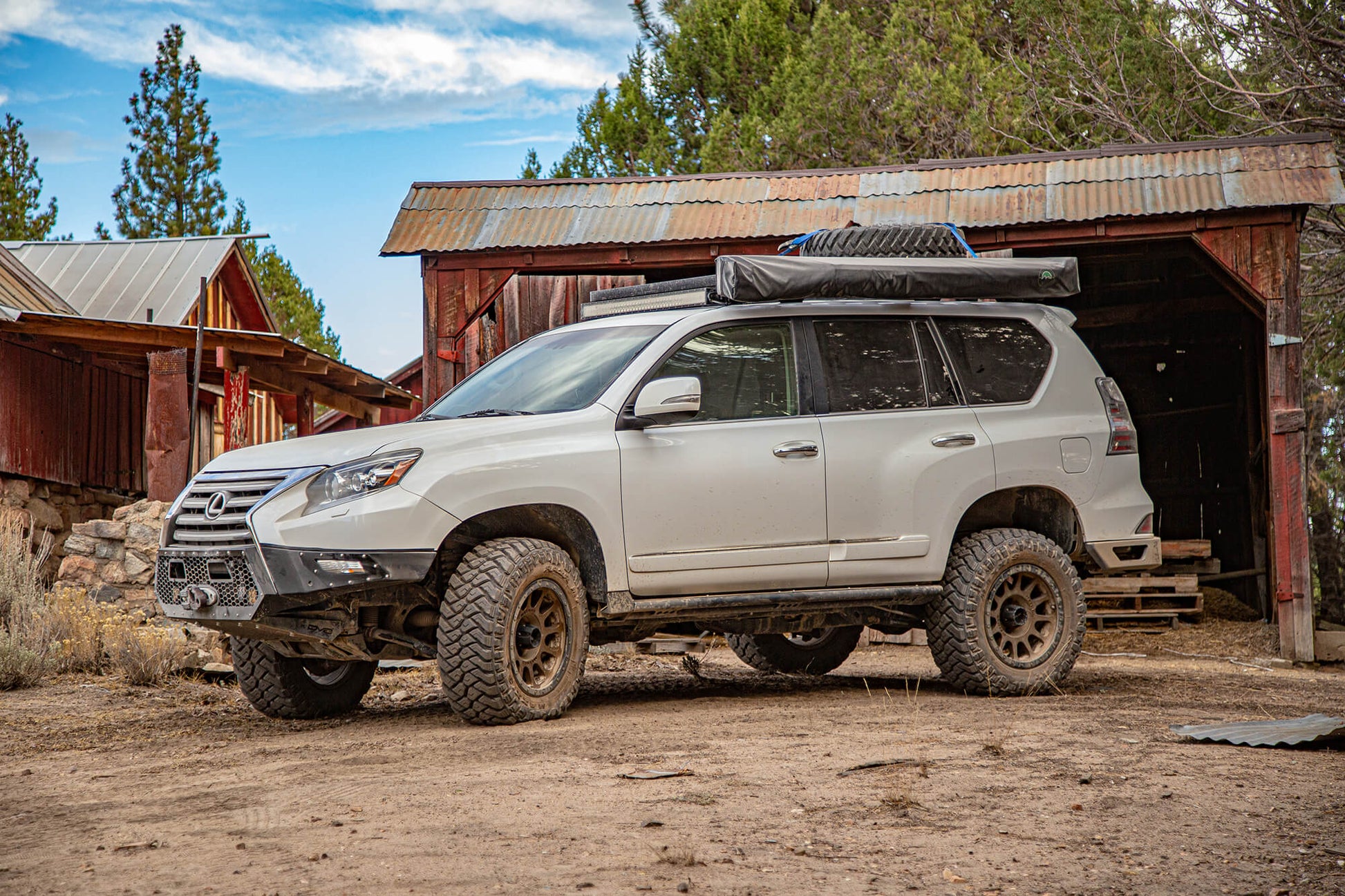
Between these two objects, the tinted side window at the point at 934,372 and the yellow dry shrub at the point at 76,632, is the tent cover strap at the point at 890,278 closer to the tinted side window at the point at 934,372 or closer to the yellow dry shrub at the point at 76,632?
the tinted side window at the point at 934,372

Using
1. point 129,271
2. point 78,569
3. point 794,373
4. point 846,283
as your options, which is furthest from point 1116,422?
point 129,271

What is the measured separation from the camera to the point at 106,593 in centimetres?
1193

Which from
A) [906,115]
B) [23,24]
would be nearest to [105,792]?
[906,115]

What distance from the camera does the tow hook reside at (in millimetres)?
6027

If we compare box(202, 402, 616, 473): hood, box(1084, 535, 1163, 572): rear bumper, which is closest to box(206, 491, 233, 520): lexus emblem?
box(202, 402, 616, 473): hood

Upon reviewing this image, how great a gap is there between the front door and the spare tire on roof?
3.87 ft

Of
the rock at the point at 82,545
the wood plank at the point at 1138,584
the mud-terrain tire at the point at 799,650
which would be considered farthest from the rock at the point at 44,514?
the wood plank at the point at 1138,584

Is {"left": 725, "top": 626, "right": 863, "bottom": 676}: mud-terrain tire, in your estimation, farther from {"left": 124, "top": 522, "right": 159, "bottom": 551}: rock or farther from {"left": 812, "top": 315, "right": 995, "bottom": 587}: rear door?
{"left": 124, "top": 522, "right": 159, "bottom": 551}: rock

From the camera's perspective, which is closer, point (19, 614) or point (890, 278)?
point (890, 278)

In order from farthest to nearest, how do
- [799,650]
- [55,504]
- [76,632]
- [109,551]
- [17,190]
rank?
[17,190] < [55,504] < [109,551] < [76,632] < [799,650]

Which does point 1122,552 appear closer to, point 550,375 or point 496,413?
point 550,375

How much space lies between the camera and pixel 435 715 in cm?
695

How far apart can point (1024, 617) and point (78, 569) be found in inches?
336

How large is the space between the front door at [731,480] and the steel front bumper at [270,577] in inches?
46.0
